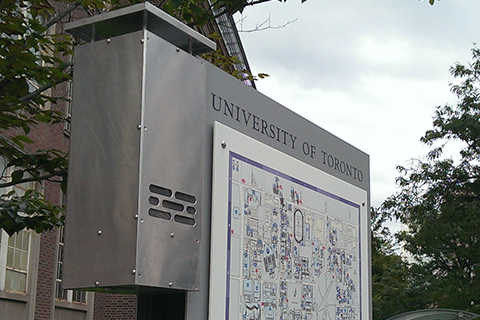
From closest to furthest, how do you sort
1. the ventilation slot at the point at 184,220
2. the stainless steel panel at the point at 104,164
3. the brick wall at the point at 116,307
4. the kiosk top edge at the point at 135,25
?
the stainless steel panel at the point at 104,164, the ventilation slot at the point at 184,220, the kiosk top edge at the point at 135,25, the brick wall at the point at 116,307

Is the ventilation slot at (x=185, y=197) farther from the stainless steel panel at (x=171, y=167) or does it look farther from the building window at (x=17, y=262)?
the building window at (x=17, y=262)

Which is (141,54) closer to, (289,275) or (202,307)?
(202,307)

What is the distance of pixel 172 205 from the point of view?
415 centimetres

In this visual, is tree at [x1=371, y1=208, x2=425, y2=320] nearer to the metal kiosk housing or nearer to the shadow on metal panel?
the shadow on metal panel

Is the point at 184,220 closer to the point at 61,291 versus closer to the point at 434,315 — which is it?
the point at 434,315

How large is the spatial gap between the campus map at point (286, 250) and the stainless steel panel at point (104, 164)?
998mm

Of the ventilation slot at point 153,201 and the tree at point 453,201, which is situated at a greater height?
the tree at point 453,201

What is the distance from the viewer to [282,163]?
18.0 feet

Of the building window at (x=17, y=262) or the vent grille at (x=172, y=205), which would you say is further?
the building window at (x=17, y=262)

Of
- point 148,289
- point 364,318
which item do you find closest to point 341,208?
point 364,318

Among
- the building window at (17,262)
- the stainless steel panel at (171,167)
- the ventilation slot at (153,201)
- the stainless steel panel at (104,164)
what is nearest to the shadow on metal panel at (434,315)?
the stainless steel panel at (171,167)

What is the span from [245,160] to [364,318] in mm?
2373

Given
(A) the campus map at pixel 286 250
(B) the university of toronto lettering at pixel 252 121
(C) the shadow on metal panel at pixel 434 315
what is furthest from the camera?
(C) the shadow on metal panel at pixel 434 315

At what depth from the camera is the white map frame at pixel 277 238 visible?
186 inches
